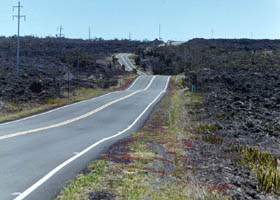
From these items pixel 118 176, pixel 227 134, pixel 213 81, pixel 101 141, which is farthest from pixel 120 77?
pixel 118 176

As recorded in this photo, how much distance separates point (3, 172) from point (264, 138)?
46.8ft

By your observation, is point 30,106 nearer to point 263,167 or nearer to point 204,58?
point 263,167

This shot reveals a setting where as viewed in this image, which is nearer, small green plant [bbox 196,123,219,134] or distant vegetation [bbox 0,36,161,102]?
small green plant [bbox 196,123,219,134]

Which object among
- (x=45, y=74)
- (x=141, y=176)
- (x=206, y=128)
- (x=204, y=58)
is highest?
(x=204, y=58)

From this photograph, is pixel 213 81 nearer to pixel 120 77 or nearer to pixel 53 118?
pixel 120 77

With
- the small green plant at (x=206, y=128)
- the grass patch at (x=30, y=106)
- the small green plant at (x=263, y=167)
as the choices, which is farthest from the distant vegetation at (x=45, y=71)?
the small green plant at (x=263, y=167)

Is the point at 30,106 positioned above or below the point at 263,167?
above

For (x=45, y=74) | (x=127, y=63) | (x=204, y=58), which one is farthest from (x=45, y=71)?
(x=204, y=58)

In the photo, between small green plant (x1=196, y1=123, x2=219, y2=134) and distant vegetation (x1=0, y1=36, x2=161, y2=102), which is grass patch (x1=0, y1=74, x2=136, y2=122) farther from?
small green plant (x1=196, y1=123, x2=219, y2=134)

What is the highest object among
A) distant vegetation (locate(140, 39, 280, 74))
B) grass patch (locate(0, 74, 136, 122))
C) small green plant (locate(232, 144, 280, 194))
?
distant vegetation (locate(140, 39, 280, 74))

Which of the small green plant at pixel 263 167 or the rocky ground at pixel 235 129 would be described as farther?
the rocky ground at pixel 235 129

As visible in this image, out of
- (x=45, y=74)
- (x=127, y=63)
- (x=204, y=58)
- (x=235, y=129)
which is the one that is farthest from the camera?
(x=127, y=63)

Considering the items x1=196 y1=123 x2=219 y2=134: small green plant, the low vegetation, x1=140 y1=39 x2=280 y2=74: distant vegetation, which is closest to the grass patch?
x1=196 y1=123 x2=219 y2=134: small green plant

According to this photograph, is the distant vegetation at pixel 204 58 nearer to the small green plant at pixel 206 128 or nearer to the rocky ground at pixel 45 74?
the rocky ground at pixel 45 74
